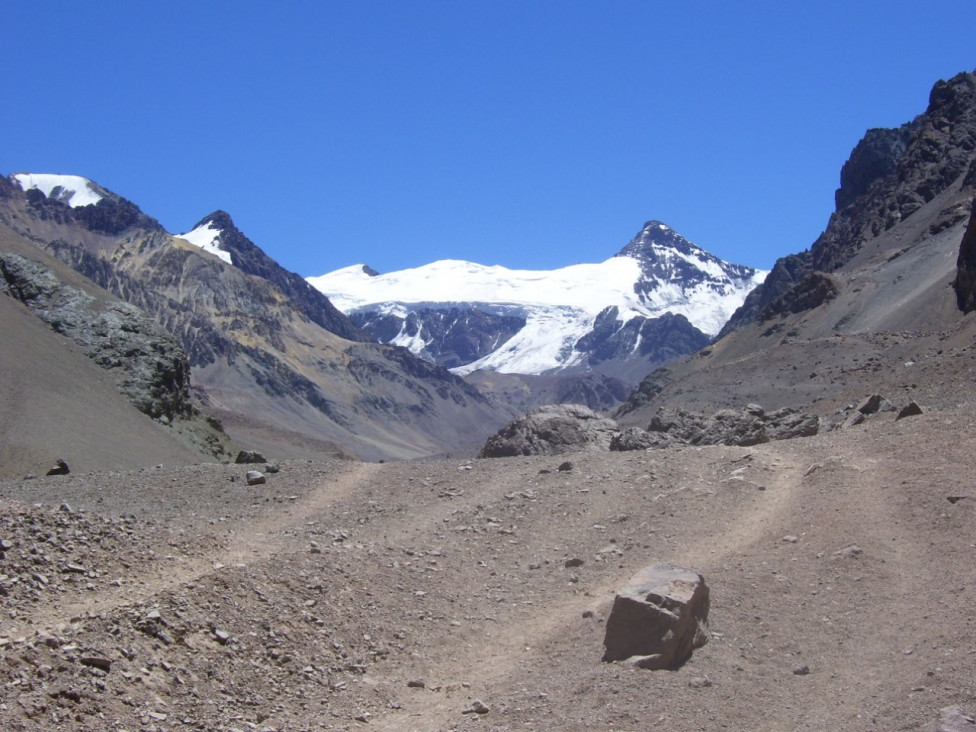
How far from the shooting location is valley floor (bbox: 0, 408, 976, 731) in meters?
11.3

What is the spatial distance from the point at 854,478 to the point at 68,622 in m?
13.0

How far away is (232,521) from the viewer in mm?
19125

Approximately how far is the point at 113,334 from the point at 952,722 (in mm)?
48512

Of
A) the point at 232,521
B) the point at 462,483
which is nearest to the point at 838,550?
the point at 462,483

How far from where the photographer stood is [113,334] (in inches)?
2085

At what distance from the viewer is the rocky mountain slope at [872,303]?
60.4 m

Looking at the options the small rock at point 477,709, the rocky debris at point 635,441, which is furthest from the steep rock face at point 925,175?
the small rock at point 477,709

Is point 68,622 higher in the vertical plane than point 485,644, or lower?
higher

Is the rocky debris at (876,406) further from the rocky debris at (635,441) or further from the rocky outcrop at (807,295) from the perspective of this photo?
the rocky outcrop at (807,295)

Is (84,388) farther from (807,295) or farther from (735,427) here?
(807,295)

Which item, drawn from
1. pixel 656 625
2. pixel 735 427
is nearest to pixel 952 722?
pixel 656 625

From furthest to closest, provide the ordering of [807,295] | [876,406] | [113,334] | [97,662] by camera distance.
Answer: [807,295] < [113,334] < [876,406] < [97,662]

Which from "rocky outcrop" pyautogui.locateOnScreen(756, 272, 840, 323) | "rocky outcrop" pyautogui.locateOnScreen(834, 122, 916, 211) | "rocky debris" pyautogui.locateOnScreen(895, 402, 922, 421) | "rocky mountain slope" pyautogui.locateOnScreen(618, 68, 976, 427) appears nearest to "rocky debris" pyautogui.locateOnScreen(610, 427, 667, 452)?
"rocky debris" pyautogui.locateOnScreen(895, 402, 922, 421)

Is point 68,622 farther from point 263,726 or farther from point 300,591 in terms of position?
point 300,591
